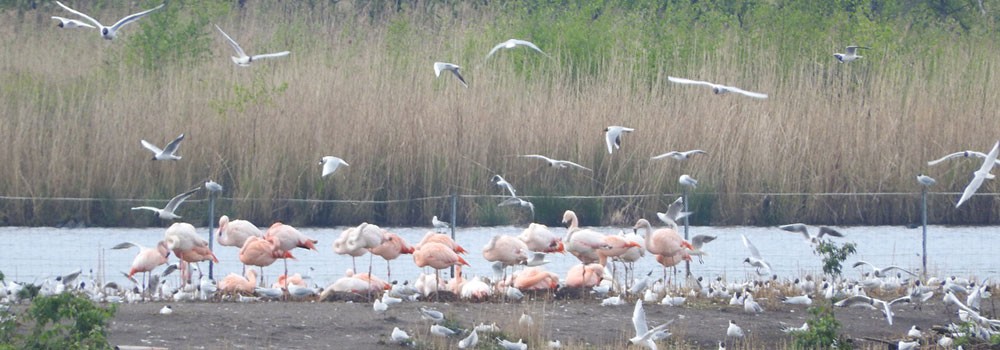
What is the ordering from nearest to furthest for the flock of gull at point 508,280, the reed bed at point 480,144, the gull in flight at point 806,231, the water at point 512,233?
1. the flock of gull at point 508,280
2. the gull in flight at point 806,231
3. the water at point 512,233
4. the reed bed at point 480,144

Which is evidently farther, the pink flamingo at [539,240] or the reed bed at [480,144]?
A: the reed bed at [480,144]

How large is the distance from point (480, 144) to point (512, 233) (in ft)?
4.37

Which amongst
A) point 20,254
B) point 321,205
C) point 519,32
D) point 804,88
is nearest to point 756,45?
point 804,88

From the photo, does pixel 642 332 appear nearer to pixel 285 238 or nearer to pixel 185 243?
pixel 285 238

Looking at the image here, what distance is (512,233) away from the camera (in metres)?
19.3

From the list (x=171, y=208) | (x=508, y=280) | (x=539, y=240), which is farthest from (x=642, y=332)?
(x=171, y=208)

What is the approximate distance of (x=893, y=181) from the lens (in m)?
20.3

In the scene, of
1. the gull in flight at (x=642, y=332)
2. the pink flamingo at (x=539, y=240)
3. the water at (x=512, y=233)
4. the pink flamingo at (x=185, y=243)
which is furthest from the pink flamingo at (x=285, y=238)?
the gull in flight at (x=642, y=332)

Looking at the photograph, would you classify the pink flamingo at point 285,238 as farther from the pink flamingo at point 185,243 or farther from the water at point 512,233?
the water at point 512,233

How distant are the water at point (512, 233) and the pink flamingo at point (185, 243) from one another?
2580mm

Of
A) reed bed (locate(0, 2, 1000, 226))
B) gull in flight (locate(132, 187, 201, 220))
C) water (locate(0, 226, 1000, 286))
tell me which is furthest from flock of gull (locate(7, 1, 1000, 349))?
reed bed (locate(0, 2, 1000, 226))

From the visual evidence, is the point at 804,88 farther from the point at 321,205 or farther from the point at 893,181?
the point at 321,205

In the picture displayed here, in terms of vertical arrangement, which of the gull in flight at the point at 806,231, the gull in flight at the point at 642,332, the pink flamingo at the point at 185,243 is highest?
the gull in flight at the point at 806,231

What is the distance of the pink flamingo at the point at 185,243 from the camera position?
43.3 feet
